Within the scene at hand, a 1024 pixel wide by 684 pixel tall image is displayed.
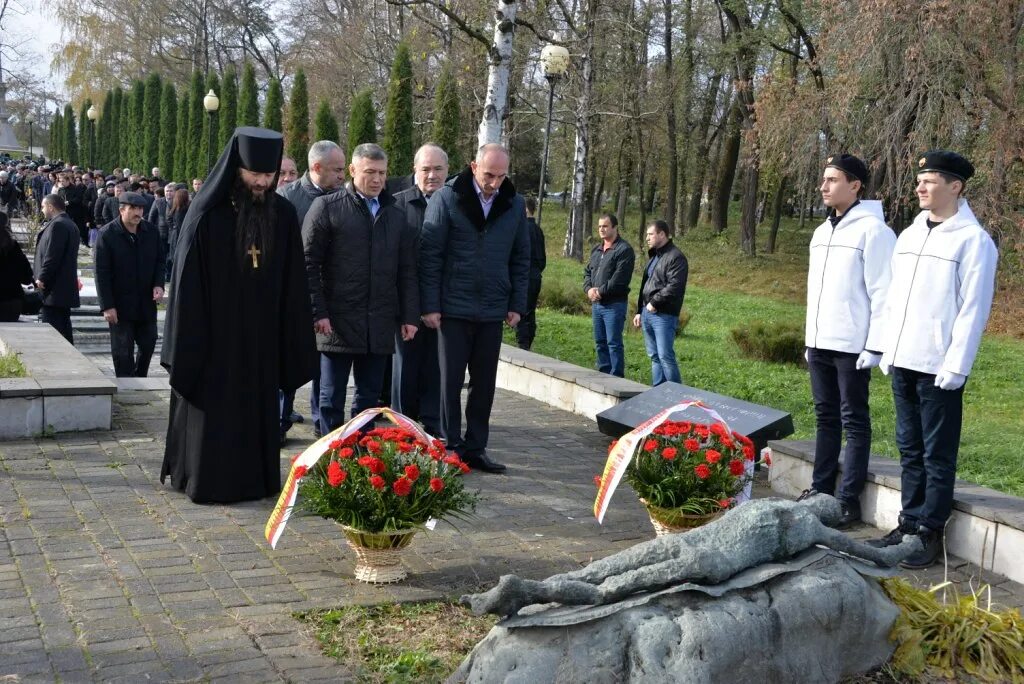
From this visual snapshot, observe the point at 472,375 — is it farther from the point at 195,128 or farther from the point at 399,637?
the point at 195,128

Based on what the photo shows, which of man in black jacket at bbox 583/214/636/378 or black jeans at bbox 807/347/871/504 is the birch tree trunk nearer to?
man in black jacket at bbox 583/214/636/378

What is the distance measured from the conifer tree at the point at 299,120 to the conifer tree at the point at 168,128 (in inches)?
451

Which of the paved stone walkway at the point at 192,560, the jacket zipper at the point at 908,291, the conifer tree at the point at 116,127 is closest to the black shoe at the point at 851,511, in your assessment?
the paved stone walkway at the point at 192,560

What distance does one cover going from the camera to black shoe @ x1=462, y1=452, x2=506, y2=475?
7223 mm

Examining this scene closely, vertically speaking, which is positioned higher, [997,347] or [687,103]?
[687,103]

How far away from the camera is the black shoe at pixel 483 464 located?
7.22 m

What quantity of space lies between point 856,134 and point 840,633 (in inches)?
777

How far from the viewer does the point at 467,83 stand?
3195 centimetres

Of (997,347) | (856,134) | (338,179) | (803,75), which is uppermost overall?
(803,75)

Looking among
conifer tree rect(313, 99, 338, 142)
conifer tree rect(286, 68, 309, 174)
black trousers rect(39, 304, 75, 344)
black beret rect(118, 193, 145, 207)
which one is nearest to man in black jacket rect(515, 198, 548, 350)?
black beret rect(118, 193, 145, 207)

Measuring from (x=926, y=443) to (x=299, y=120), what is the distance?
108 ft

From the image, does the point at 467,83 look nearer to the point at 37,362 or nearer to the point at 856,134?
the point at 856,134

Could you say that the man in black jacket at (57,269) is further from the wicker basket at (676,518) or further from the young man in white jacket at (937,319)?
the young man in white jacket at (937,319)

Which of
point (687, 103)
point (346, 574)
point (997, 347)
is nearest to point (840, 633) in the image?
point (346, 574)
